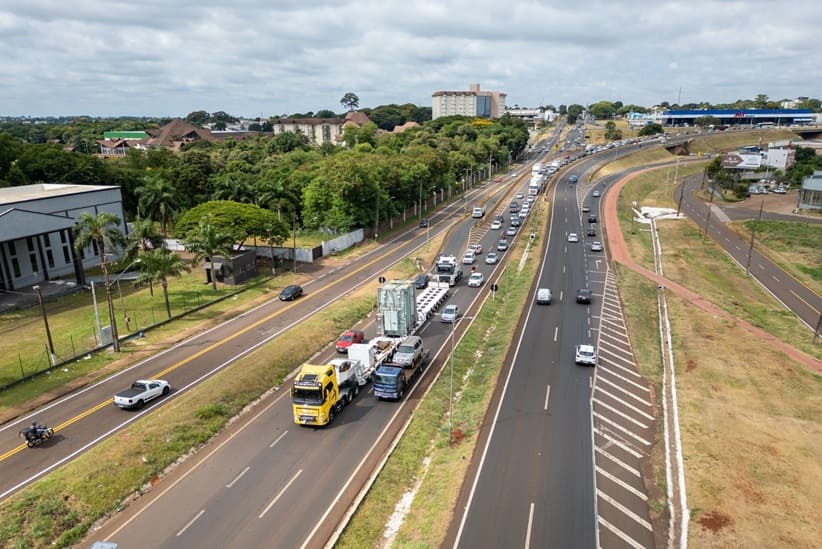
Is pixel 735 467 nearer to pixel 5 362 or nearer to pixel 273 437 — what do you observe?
pixel 273 437

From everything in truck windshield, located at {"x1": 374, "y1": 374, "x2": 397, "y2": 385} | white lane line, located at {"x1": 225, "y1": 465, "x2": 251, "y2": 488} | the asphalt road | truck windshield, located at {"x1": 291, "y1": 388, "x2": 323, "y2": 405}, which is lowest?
the asphalt road

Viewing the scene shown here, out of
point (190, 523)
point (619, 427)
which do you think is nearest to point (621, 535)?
point (619, 427)

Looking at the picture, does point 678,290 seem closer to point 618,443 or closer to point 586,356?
point 586,356

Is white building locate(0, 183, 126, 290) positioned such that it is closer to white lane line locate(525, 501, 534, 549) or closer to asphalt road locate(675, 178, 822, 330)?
white lane line locate(525, 501, 534, 549)

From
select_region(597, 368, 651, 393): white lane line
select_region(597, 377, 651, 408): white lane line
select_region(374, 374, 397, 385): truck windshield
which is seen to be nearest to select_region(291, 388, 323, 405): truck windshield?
select_region(374, 374, 397, 385): truck windshield

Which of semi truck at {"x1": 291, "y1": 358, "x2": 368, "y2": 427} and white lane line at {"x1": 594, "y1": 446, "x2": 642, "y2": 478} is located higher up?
semi truck at {"x1": 291, "y1": 358, "x2": 368, "y2": 427}

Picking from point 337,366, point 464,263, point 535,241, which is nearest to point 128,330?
point 337,366
